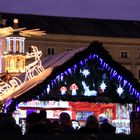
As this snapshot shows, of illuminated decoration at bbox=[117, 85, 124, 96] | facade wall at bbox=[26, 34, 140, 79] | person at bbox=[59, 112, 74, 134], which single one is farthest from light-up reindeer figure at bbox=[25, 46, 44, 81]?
facade wall at bbox=[26, 34, 140, 79]

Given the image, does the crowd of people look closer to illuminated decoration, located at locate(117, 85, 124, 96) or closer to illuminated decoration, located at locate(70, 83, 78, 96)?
illuminated decoration, located at locate(70, 83, 78, 96)

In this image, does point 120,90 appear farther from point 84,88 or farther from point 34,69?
point 34,69

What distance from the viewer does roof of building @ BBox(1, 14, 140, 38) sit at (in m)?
60.5

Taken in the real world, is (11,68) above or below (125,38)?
below

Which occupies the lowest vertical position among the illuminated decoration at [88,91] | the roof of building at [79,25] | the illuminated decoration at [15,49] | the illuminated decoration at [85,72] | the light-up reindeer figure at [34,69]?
the illuminated decoration at [88,91]

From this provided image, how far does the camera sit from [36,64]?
1828 cm

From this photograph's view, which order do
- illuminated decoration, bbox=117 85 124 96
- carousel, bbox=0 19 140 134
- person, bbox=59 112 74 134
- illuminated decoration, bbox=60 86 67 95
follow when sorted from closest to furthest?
person, bbox=59 112 74 134 → carousel, bbox=0 19 140 134 → illuminated decoration, bbox=60 86 67 95 → illuminated decoration, bbox=117 85 124 96

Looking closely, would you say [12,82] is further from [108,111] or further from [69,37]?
[69,37]

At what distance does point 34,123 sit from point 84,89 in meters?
5.26

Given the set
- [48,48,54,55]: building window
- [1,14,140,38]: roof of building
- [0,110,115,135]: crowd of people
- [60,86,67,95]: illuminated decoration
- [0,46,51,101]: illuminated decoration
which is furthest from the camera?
[1,14,140,38]: roof of building

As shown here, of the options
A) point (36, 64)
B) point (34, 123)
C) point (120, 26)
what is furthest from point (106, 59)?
point (120, 26)

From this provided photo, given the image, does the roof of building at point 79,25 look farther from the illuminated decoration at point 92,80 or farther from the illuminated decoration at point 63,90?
the illuminated decoration at point 63,90

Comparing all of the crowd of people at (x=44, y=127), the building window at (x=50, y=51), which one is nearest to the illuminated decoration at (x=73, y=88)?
the crowd of people at (x=44, y=127)

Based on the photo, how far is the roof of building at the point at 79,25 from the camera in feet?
198
